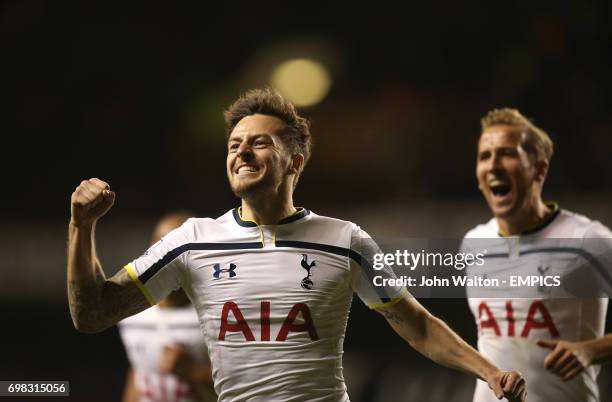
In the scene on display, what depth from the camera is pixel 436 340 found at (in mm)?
3066

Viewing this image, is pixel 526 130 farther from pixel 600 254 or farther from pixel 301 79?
pixel 301 79

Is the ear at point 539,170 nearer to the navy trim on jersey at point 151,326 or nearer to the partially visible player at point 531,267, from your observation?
the partially visible player at point 531,267

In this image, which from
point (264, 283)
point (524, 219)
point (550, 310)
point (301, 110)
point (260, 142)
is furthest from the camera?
point (301, 110)

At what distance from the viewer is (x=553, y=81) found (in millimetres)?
7941

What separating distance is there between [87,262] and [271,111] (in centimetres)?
87

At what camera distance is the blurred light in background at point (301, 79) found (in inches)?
341

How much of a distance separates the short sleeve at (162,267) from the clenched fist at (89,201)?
27 centimetres

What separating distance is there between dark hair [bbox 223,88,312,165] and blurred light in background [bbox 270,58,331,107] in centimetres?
534

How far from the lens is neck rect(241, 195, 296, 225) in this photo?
3084 mm

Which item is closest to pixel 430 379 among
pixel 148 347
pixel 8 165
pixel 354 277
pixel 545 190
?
pixel 545 190

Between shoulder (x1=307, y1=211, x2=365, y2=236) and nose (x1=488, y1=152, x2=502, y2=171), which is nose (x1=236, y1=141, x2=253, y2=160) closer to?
shoulder (x1=307, y1=211, x2=365, y2=236)

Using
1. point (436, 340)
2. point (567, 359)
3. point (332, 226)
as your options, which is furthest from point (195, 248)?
point (567, 359)

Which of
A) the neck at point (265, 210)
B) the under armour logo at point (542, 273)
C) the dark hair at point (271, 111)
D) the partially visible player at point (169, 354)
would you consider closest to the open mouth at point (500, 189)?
the under armour logo at point (542, 273)

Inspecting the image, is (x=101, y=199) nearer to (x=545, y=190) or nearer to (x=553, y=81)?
(x=545, y=190)
